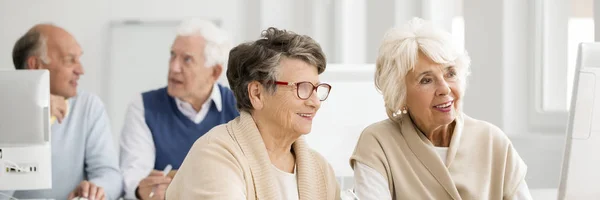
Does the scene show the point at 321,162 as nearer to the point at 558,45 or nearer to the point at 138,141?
the point at 138,141

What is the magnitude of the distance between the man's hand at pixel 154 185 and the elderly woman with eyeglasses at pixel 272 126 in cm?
130

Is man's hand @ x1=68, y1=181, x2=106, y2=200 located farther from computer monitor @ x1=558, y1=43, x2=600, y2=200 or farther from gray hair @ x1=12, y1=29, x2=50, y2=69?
computer monitor @ x1=558, y1=43, x2=600, y2=200

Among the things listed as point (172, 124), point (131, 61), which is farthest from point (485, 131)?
point (131, 61)

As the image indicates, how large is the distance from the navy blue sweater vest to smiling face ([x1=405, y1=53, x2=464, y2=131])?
1.57 m

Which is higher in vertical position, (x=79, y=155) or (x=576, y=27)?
(x=576, y=27)

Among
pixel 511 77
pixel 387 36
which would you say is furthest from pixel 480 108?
pixel 387 36

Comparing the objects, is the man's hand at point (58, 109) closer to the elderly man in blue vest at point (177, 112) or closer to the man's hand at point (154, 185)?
the elderly man in blue vest at point (177, 112)

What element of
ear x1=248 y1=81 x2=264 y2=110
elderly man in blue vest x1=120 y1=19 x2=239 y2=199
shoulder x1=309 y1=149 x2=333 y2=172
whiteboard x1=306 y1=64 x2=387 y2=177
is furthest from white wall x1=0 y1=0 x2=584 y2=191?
ear x1=248 y1=81 x2=264 y2=110

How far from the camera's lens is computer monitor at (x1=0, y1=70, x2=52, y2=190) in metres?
2.54

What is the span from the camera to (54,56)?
A: 375 centimetres

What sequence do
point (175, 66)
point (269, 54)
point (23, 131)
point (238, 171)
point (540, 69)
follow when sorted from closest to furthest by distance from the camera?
point (238, 171) → point (269, 54) → point (23, 131) → point (175, 66) → point (540, 69)

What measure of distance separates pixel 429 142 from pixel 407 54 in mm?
252

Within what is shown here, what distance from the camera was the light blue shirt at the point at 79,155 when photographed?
3.43m

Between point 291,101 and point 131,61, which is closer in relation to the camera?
point 291,101
